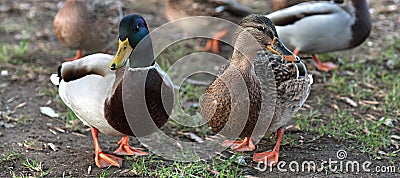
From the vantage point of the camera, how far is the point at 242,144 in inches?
160

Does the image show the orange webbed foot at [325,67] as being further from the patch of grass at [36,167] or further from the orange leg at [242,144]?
the patch of grass at [36,167]

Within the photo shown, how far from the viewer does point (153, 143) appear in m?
4.21

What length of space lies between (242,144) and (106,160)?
3.29 ft

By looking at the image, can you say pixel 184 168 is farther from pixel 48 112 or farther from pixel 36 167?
pixel 48 112

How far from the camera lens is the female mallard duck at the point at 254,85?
3.56 m

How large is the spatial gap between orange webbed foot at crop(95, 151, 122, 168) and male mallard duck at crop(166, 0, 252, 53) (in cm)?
270

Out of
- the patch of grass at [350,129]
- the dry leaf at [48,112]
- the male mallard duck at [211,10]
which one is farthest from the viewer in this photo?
the male mallard duck at [211,10]

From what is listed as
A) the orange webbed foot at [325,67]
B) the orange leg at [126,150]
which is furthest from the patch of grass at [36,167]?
the orange webbed foot at [325,67]

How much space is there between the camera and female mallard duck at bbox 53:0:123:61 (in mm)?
5586

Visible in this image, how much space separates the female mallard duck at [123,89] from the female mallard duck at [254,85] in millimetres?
361

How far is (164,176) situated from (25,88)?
2280mm

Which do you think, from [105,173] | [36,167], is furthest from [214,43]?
[36,167]

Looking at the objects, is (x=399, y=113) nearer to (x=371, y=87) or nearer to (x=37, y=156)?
(x=371, y=87)

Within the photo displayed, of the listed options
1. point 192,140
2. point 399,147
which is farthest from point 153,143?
point 399,147
